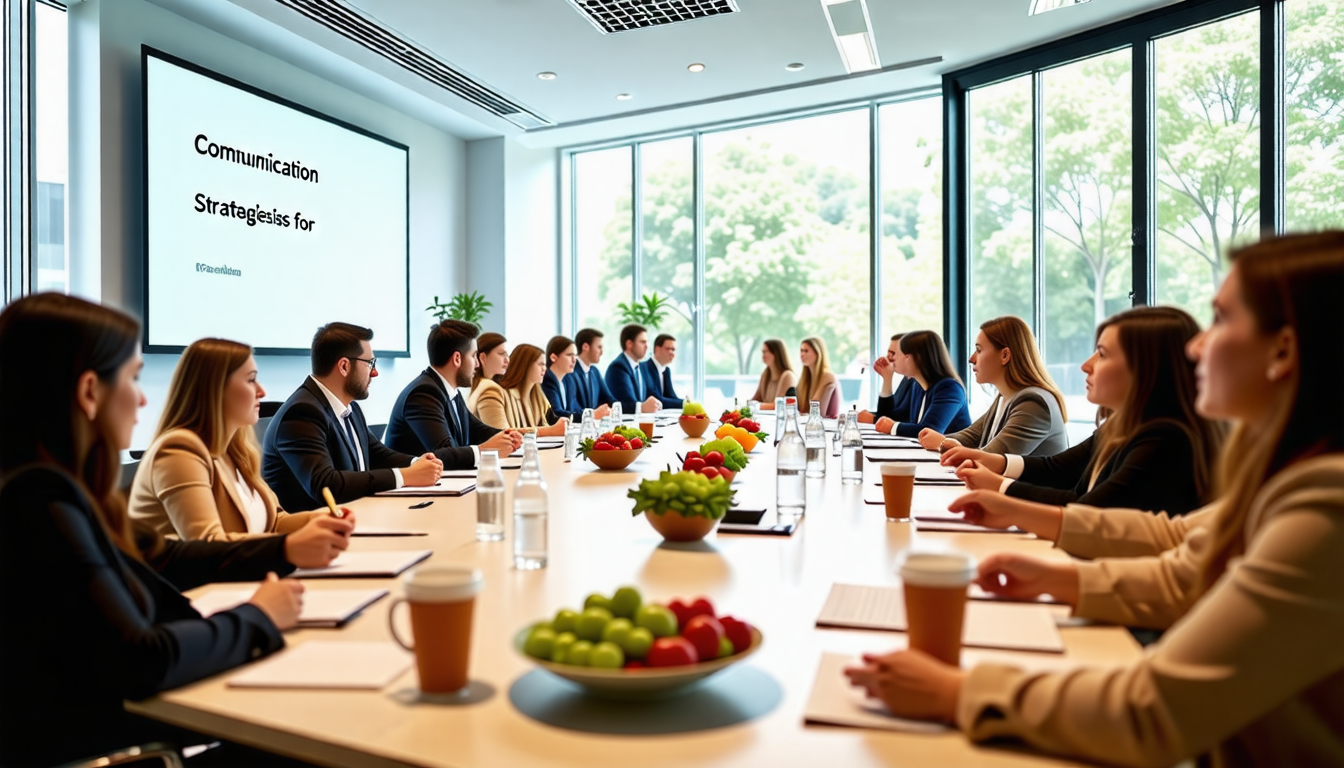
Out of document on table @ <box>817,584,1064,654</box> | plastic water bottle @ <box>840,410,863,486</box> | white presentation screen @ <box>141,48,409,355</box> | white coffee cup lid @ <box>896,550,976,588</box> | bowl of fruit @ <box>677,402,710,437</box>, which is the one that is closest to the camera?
white coffee cup lid @ <box>896,550,976,588</box>

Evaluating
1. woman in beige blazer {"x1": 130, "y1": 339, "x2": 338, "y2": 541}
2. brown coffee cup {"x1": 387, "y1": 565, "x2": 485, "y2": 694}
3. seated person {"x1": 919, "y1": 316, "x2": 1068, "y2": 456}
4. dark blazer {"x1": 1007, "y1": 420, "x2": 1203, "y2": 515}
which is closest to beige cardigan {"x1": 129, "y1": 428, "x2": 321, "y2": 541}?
woman in beige blazer {"x1": 130, "y1": 339, "x2": 338, "y2": 541}

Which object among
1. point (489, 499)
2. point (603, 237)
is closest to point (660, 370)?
point (603, 237)

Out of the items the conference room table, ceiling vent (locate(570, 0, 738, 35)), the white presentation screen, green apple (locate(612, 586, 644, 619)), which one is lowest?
the conference room table

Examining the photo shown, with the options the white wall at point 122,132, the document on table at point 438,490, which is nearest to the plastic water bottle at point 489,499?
the document on table at point 438,490

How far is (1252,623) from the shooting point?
3.01 ft

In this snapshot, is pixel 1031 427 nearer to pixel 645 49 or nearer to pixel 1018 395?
pixel 1018 395

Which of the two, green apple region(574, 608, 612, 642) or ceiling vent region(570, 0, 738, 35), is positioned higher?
ceiling vent region(570, 0, 738, 35)

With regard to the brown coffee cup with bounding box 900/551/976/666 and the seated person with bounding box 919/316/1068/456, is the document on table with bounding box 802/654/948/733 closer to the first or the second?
the brown coffee cup with bounding box 900/551/976/666

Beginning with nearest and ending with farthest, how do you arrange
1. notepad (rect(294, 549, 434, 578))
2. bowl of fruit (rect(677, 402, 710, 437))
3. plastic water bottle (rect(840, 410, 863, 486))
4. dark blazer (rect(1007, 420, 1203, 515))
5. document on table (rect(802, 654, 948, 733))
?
document on table (rect(802, 654, 948, 733)) → notepad (rect(294, 549, 434, 578)) → dark blazer (rect(1007, 420, 1203, 515)) → plastic water bottle (rect(840, 410, 863, 486)) → bowl of fruit (rect(677, 402, 710, 437))

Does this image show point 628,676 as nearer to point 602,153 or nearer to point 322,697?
point 322,697

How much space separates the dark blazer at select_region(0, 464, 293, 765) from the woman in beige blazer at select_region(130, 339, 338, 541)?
727mm

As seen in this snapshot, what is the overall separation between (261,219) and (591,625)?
6219 mm

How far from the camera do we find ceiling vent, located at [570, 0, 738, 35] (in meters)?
5.71

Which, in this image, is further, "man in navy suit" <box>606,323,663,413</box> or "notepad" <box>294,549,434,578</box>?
"man in navy suit" <box>606,323,663,413</box>
